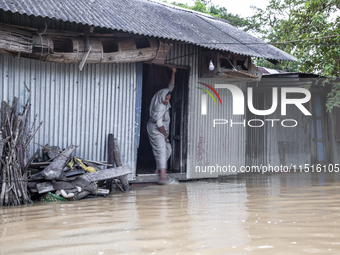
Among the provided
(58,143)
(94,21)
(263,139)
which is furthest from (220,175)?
(94,21)

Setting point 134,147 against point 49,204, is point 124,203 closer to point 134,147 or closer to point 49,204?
point 49,204

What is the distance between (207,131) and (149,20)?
3.20 metres

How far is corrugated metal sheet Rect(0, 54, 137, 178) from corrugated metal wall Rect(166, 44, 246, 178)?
5.25 ft

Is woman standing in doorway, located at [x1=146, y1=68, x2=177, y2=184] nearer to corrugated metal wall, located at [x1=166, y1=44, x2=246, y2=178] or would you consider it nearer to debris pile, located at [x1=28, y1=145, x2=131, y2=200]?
corrugated metal wall, located at [x1=166, y1=44, x2=246, y2=178]

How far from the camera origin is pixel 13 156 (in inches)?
235

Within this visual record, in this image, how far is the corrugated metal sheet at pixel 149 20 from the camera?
6.67 meters

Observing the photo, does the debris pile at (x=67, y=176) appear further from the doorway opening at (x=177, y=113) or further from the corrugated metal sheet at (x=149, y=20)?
the corrugated metal sheet at (x=149, y=20)

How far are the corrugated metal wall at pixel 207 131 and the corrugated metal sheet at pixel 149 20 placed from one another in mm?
658

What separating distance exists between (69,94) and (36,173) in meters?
1.74

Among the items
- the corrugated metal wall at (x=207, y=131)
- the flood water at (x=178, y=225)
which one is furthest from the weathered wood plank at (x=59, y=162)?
the corrugated metal wall at (x=207, y=131)

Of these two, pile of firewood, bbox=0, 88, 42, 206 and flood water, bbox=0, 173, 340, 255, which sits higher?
pile of firewood, bbox=0, 88, 42, 206

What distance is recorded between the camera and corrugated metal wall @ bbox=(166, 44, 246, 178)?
31.1ft

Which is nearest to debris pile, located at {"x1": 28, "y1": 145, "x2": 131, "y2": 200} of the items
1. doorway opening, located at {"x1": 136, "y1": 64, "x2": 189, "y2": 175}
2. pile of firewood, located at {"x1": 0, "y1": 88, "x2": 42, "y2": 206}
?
pile of firewood, located at {"x1": 0, "y1": 88, "x2": 42, "y2": 206}

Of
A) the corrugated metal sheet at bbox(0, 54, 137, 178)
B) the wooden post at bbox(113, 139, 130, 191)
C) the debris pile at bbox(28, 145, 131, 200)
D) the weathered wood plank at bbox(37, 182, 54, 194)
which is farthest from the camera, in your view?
the wooden post at bbox(113, 139, 130, 191)
